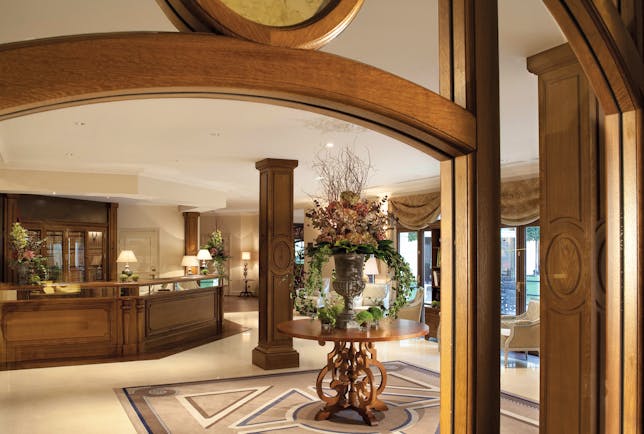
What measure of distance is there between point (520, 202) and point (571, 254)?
5.30 meters

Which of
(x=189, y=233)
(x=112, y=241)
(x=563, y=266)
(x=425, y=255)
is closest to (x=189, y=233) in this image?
(x=189, y=233)

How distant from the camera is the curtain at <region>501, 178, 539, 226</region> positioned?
7000 mm

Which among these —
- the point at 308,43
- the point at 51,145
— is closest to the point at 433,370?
the point at 51,145

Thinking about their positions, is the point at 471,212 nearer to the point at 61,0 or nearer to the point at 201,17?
the point at 201,17

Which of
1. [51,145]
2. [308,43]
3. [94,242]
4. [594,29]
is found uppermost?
[51,145]

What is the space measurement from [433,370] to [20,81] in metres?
6.33

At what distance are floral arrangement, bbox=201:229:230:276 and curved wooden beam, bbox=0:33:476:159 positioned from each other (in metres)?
13.8

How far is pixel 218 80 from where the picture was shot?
0.91 metres

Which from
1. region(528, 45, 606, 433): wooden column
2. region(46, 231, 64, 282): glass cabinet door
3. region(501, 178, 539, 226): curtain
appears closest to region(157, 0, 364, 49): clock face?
region(528, 45, 606, 433): wooden column

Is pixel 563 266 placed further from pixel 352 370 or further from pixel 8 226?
pixel 8 226

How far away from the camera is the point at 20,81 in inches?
30.1

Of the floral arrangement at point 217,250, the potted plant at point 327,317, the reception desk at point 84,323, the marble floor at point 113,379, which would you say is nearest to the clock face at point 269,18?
the potted plant at point 327,317

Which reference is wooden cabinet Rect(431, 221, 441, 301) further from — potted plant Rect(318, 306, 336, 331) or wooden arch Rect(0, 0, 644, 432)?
wooden arch Rect(0, 0, 644, 432)

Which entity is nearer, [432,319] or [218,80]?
[218,80]
